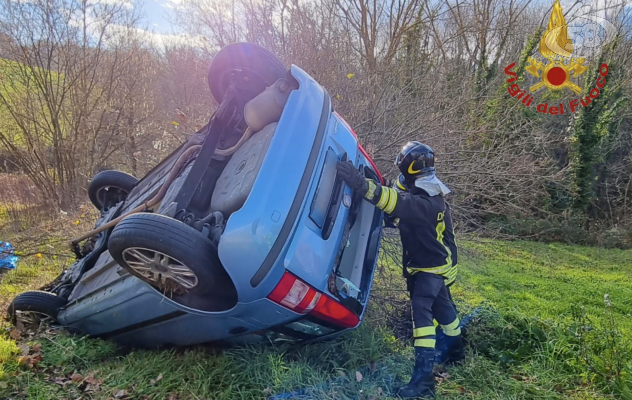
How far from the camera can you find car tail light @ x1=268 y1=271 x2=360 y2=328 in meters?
2.07

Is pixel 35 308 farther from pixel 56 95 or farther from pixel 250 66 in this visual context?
pixel 56 95

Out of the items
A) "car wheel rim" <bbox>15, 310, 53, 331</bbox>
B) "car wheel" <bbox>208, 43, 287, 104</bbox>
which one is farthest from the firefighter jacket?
"car wheel rim" <bbox>15, 310, 53, 331</bbox>

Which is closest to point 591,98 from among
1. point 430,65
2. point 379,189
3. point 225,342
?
point 430,65

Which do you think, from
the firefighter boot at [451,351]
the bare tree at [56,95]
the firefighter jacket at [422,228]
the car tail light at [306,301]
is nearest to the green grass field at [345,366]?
the firefighter boot at [451,351]

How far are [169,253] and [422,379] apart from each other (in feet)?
5.83

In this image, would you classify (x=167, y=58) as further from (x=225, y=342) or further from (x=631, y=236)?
(x=631, y=236)

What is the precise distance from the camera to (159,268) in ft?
7.16

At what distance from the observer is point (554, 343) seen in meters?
3.24

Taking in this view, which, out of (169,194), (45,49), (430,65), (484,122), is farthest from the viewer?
(45,49)

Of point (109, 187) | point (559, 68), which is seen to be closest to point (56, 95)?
point (109, 187)

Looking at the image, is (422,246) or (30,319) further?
(30,319)

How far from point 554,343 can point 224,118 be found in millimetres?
3047

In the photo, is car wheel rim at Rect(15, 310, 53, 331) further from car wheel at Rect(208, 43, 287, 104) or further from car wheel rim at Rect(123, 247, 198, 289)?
Result: car wheel at Rect(208, 43, 287, 104)

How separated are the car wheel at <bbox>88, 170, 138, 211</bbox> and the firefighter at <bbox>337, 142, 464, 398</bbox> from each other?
2982 mm
